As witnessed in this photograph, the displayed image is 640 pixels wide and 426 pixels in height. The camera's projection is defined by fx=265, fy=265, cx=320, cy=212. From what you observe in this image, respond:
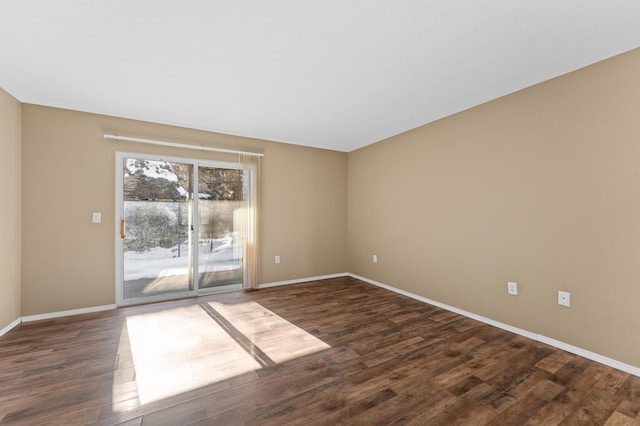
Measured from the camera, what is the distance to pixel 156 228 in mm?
3754

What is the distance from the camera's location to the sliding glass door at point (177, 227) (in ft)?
11.8

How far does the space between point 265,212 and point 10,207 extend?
291cm

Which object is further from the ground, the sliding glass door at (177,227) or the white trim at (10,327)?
the sliding glass door at (177,227)

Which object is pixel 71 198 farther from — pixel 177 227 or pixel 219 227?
pixel 219 227

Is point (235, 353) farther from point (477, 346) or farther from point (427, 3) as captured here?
point (427, 3)

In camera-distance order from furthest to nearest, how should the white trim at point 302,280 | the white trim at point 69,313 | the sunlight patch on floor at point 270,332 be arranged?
the white trim at point 302,280
the white trim at point 69,313
the sunlight patch on floor at point 270,332

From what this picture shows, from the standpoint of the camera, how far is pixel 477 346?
8.11 ft

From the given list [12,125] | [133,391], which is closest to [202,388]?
[133,391]

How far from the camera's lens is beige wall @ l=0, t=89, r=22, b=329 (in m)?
2.71

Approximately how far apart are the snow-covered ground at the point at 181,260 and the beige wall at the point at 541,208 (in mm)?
2782

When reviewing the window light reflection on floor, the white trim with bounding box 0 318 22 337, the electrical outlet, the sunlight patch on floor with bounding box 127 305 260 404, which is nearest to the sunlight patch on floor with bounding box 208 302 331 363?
the window light reflection on floor

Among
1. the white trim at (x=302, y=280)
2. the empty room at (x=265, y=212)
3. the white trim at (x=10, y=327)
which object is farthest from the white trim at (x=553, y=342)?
the white trim at (x=10, y=327)

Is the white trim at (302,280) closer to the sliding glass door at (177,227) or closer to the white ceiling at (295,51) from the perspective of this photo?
the sliding glass door at (177,227)

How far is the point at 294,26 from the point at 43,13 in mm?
1630
